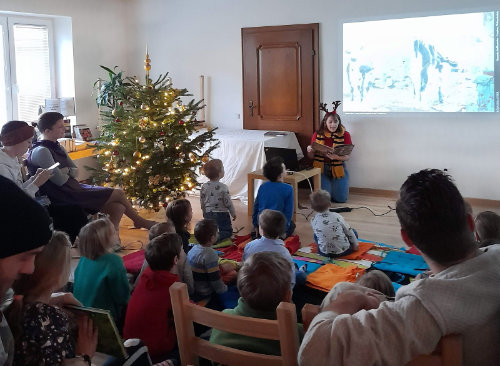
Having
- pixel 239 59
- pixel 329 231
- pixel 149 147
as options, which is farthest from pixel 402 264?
pixel 239 59

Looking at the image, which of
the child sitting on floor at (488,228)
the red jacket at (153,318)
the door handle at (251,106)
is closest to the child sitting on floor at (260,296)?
the red jacket at (153,318)

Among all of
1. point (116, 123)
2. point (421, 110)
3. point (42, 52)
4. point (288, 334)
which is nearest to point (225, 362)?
point (288, 334)

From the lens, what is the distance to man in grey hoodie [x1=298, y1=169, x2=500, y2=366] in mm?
1231

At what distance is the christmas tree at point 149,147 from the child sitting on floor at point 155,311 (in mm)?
2480

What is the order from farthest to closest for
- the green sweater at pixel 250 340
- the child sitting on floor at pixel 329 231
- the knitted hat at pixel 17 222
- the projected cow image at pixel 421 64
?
1. the projected cow image at pixel 421 64
2. the child sitting on floor at pixel 329 231
3. the green sweater at pixel 250 340
4. the knitted hat at pixel 17 222

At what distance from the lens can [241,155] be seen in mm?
6484

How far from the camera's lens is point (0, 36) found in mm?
6641

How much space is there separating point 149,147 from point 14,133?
1.39 metres

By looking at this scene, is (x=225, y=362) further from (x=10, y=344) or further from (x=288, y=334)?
(x=10, y=344)

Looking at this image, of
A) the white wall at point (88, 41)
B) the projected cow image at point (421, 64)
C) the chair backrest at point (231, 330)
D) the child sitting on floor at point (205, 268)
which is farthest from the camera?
the white wall at point (88, 41)

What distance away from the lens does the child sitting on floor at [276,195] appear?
4781mm

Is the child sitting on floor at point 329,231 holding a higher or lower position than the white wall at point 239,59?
lower

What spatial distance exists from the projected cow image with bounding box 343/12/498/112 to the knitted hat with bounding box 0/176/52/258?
5.64 metres

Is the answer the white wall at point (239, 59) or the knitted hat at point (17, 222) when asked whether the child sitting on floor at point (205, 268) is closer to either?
the knitted hat at point (17, 222)
